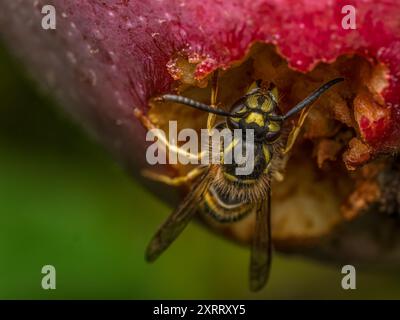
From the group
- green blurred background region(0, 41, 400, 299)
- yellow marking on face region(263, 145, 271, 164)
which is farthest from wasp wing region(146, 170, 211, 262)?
green blurred background region(0, 41, 400, 299)

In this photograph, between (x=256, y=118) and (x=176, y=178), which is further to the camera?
(x=176, y=178)

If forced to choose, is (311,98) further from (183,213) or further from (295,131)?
(183,213)

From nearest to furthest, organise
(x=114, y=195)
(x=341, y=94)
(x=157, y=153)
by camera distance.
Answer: (x=341, y=94) < (x=157, y=153) < (x=114, y=195)

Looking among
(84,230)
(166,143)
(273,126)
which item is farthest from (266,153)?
(84,230)

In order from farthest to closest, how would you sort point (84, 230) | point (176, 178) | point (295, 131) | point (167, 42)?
point (84, 230)
point (176, 178)
point (295, 131)
point (167, 42)

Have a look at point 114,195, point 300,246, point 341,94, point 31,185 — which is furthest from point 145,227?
point 341,94

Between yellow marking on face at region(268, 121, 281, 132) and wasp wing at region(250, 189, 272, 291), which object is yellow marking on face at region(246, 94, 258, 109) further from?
wasp wing at region(250, 189, 272, 291)
